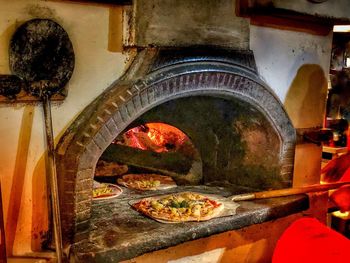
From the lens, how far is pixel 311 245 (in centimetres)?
327

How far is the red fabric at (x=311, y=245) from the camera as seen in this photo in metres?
3.03

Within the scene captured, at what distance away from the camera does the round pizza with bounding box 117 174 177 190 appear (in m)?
4.70

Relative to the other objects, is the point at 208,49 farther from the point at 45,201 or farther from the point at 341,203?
the point at 341,203

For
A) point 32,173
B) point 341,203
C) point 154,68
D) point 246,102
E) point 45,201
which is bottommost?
point 341,203

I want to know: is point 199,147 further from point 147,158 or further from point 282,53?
point 282,53

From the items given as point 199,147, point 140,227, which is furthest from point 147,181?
point 140,227

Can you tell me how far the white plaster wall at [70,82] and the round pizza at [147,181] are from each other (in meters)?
1.67

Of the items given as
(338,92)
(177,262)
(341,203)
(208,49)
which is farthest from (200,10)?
(338,92)

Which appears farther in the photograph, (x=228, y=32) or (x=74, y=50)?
(x=228, y=32)

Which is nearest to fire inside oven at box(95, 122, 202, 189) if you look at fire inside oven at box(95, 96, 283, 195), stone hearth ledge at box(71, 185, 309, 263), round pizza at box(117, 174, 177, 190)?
fire inside oven at box(95, 96, 283, 195)

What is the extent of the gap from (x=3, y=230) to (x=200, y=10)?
2268mm

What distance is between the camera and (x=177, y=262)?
12.7ft

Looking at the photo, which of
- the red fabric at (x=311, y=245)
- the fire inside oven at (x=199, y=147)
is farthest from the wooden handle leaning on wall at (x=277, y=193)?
the red fabric at (x=311, y=245)

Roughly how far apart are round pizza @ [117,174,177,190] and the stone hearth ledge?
13 cm
